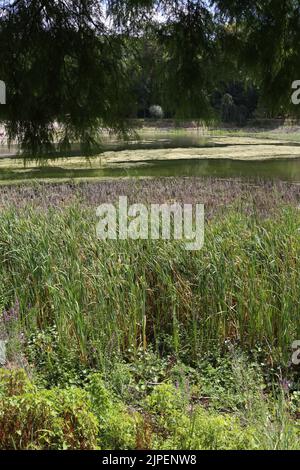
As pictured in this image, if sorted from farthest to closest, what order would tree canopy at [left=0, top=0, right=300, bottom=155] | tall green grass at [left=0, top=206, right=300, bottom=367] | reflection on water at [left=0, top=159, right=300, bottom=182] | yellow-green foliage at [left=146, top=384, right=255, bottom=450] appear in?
1. reflection on water at [left=0, top=159, right=300, bottom=182]
2. tall green grass at [left=0, top=206, right=300, bottom=367]
3. tree canopy at [left=0, top=0, right=300, bottom=155]
4. yellow-green foliage at [left=146, top=384, right=255, bottom=450]

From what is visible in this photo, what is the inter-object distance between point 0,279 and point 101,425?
197 centimetres

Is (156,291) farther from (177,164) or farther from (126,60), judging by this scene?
(177,164)

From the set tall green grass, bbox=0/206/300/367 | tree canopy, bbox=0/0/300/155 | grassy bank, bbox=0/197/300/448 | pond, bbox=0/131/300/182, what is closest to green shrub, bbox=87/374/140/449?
grassy bank, bbox=0/197/300/448

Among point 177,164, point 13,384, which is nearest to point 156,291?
point 13,384

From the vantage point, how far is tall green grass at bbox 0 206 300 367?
114 inches

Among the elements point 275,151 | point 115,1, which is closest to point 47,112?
point 115,1

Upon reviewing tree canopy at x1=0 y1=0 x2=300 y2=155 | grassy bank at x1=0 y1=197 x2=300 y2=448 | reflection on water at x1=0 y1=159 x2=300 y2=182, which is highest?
tree canopy at x1=0 y1=0 x2=300 y2=155

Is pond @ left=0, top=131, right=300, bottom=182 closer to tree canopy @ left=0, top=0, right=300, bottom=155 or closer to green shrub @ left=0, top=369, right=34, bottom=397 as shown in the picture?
tree canopy @ left=0, top=0, right=300, bottom=155

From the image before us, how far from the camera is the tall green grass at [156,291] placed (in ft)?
9.53

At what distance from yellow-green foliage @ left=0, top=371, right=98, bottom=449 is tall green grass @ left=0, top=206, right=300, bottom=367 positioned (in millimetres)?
1004

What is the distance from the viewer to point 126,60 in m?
2.60

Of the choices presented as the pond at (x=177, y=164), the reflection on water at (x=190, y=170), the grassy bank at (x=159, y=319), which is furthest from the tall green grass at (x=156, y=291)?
the reflection on water at (x=190, y=170)

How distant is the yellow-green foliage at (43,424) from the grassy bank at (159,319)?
4.2 inches

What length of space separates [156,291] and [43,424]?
6.11 ft
